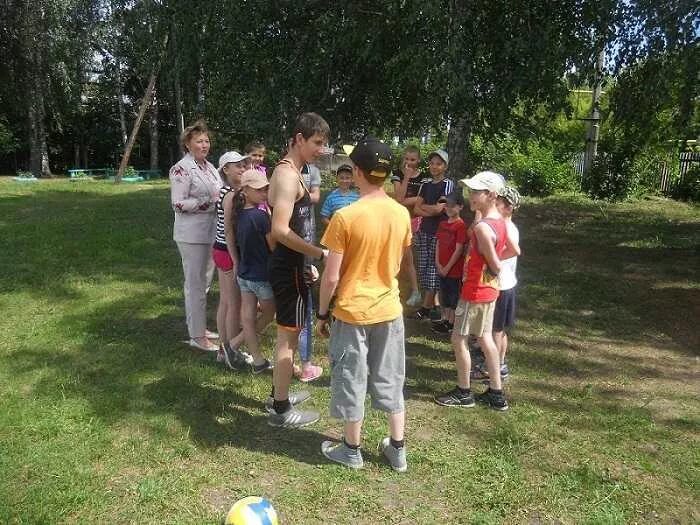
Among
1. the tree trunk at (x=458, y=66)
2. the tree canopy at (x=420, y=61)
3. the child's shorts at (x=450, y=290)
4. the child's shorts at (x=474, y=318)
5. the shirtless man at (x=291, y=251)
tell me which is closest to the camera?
the shirtless man at (x=291, y=251)

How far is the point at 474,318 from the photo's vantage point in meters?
3.67

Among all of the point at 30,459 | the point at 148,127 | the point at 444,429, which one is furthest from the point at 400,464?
the point at 148,127

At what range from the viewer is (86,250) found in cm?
841

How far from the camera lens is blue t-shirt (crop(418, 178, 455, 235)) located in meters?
5.15

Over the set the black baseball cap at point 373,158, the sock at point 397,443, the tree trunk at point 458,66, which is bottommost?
the sock at point 397,443

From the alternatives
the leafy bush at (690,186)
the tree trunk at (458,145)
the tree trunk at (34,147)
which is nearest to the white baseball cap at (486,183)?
the tree trunk at (458,145)

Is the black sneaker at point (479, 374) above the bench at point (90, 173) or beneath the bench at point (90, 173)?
beneath

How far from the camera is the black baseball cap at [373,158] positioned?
9.25ft

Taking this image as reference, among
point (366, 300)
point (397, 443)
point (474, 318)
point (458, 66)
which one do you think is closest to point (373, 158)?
point (366, 300)

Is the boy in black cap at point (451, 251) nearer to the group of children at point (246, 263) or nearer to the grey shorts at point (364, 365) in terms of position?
the group of children at point (246, 263)

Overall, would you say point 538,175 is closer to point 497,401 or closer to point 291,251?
point 497,401

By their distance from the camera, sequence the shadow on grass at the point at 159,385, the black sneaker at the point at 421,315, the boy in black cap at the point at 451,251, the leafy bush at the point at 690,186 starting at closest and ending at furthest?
the shadow on grass at the point at 159,385 → the boy in black cap at the point at 451,251 → the black sneaker at the point at 421,315 → the leafy bush at the point at 690,186

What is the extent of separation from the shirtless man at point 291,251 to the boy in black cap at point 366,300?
334mm

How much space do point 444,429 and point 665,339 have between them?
2.87m
